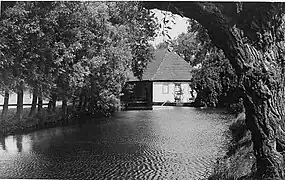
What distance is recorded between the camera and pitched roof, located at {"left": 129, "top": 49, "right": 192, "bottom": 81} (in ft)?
10.5

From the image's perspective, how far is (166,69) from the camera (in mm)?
3773

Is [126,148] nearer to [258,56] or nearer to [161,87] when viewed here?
[161,87]

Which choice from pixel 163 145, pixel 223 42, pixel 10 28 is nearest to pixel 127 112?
pixel 163 145

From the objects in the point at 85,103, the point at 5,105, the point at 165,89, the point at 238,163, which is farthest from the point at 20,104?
the point at 238,163

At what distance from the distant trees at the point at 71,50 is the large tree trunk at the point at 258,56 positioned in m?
0.61

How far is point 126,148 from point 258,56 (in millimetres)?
2394

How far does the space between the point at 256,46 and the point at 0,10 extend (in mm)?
1990

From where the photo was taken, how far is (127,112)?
3.65m

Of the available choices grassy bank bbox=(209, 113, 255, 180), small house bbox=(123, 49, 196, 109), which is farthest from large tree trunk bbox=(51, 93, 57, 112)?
grassy bank bbox=(209, 113, 255, 180)

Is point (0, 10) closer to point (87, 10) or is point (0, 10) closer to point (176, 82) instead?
point (87, 10)

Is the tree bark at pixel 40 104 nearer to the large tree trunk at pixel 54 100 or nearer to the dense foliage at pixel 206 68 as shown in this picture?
the large tree trunk at pixel 54 100

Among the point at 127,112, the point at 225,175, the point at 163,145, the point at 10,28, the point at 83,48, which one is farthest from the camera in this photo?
the point at 163,145

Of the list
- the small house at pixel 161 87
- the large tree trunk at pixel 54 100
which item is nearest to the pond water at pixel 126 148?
the small house at pixel 161 87

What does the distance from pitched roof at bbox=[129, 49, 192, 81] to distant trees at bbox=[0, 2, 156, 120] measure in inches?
3.4
